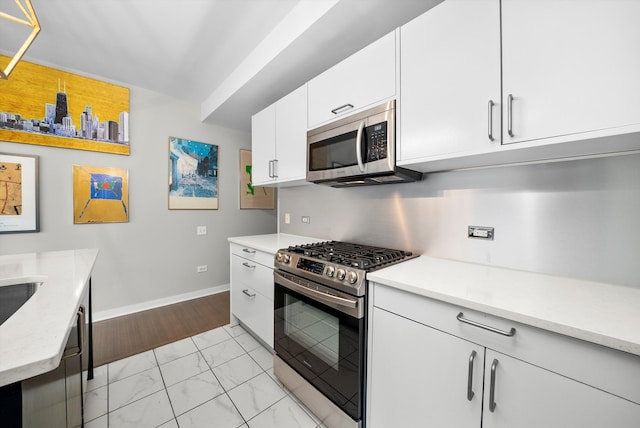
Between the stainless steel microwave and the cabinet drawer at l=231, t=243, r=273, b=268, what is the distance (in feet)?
2.27

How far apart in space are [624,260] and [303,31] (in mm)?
2080

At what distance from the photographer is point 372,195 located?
1.91 meters

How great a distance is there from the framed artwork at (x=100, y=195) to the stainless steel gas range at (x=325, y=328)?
221cm

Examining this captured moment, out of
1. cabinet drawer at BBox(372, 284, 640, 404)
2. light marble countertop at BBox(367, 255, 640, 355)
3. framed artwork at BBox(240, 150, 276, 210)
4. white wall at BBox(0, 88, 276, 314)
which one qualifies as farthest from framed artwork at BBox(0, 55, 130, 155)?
cabinet drawer at BBox(372, 284, 640, 404)

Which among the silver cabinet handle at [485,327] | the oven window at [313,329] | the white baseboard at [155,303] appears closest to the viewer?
the silver cabinet handle at [485,327]

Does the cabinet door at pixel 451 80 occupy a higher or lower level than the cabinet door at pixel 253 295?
higher

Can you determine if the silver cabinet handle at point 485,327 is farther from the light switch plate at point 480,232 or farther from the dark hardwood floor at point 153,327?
the dark hardwood floor at point 153,327

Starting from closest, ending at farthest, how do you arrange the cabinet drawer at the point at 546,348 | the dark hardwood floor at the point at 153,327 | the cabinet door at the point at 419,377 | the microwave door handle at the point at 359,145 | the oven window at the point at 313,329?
the cabinet drawer at the point at 546,348 < the cabinet door at the point at 419,377 < the oven window at the point at 313,329 < the microwave door handle at the point at 359,145 < the dark hardwood floor at the point at 153,327

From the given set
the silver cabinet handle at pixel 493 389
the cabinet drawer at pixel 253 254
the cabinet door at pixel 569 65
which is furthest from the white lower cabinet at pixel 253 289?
the cabinet door at pixel 569 65

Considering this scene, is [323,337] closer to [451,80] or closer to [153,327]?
[451,80]

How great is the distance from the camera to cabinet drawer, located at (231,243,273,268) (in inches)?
73.4

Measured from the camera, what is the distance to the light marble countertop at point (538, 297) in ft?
2.20

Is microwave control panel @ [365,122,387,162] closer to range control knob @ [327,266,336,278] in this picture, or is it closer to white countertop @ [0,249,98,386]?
range control knob @ [327,266,336,278]

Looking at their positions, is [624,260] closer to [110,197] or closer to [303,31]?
[303,31]
